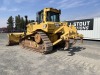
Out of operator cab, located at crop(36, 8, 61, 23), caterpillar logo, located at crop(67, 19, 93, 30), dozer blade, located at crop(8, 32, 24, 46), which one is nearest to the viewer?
operator cab, located at crop(36, 8, 61, 23)

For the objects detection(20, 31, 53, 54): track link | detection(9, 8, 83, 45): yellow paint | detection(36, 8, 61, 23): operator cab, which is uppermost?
detection(36, 8, 61, 23): operator cab

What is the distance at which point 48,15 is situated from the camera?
10.8m

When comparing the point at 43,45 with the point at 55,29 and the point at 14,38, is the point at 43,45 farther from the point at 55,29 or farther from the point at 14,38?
the point at 14,38

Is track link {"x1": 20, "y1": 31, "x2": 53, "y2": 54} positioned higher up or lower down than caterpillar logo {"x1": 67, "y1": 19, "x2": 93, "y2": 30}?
lower down

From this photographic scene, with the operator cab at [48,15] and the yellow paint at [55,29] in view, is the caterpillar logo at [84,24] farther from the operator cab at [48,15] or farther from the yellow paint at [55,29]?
the yellow paint at [55,29]

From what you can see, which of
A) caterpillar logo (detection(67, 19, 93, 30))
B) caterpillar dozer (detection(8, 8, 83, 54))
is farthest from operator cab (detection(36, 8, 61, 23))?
caterpillar logo (detection(67, 19, 93, 30))

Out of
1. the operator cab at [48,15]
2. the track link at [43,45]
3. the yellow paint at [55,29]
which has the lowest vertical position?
the track link at [43,45]

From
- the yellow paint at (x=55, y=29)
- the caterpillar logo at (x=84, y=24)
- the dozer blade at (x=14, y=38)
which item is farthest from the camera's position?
the caterpillar logo at (x=84, y=24)

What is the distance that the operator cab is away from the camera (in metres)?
10.6

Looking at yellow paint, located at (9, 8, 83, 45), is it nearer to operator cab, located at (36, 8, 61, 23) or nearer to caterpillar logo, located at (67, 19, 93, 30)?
operator cab, located at (36, 8, 61, 23)

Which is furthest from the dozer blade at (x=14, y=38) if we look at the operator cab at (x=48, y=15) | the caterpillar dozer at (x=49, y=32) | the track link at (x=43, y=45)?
the operator cab at (x=48, y=15)

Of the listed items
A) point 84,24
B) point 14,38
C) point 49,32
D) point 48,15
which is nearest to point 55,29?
point 49,32

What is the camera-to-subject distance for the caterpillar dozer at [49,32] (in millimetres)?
9727

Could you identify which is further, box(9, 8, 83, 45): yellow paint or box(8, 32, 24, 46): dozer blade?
box(8, 32, 24, 46): dozer blade
